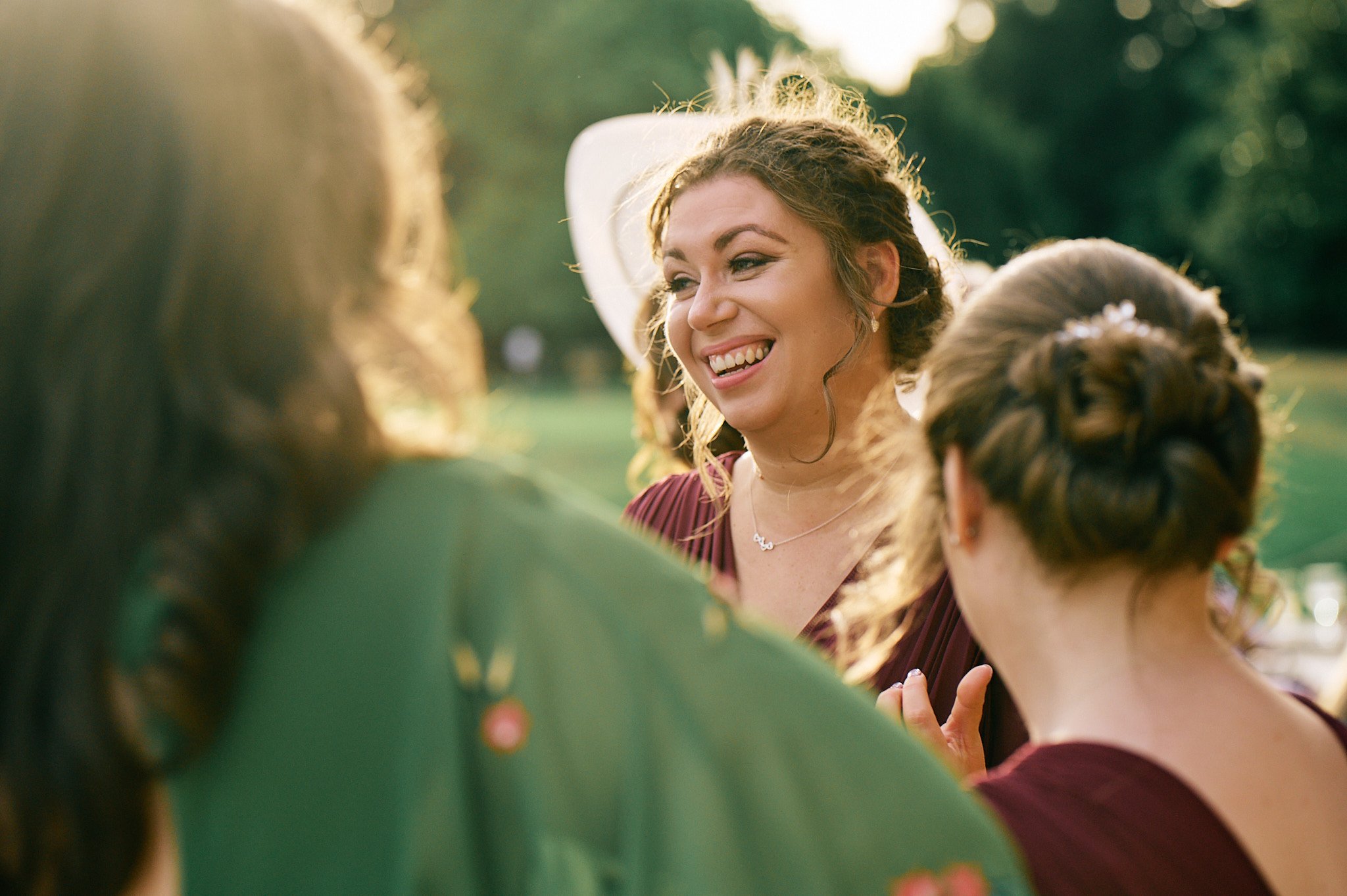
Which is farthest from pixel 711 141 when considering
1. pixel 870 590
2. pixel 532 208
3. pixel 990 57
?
pixel 990 57

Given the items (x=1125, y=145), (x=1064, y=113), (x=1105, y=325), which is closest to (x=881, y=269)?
(x=1105, y=325)

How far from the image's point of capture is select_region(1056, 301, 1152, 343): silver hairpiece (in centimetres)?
146

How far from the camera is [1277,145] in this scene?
96.0 ft

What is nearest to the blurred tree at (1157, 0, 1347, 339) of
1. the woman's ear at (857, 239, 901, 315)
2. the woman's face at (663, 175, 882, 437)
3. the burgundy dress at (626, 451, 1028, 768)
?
the woman's ear at (857, 239, 901, 315)

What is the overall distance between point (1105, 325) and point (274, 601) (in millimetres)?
1064

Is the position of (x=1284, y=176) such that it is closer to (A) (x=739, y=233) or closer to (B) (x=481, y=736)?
(A) (x=739, y=233)

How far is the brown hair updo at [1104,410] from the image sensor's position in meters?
1.40

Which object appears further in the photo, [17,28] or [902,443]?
[902,443]

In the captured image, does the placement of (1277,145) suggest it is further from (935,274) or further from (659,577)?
(659,577)

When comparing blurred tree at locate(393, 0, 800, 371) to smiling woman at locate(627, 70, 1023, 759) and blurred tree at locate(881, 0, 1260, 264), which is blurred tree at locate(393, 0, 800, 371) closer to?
blurred tree at locate(881, 0, 1260, 264)

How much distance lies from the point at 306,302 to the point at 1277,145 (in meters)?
33.3

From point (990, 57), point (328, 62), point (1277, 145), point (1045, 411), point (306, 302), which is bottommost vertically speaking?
point (1277, 145)

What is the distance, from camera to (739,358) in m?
2.96

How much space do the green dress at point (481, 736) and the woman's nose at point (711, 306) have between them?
1978 mm
